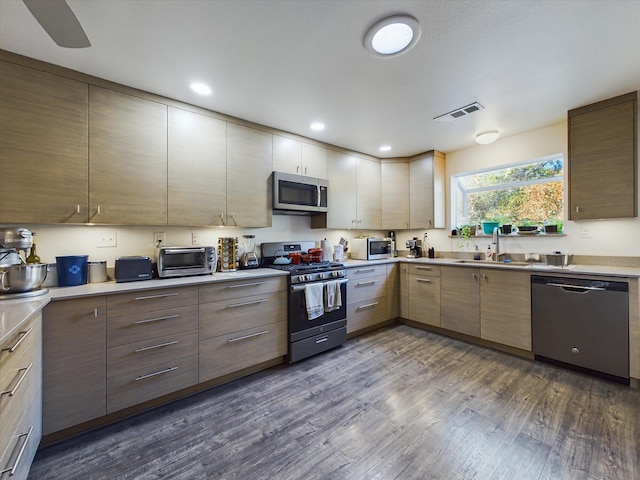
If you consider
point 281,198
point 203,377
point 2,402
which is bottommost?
point 203,377

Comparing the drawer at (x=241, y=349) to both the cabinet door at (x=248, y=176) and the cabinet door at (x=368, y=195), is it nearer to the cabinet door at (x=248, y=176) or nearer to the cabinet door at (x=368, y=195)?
the cabinet door at (x=248, y=176)

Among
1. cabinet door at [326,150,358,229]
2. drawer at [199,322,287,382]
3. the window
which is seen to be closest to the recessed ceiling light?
cabinet door at [326,150,358,229]

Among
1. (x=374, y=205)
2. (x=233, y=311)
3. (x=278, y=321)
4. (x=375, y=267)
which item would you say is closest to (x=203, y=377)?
(x=233, y=311)

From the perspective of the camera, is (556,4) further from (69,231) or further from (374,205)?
(69,231)

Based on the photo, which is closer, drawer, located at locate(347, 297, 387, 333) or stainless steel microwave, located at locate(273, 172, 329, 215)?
stainless steel microwave, located at locate(273, 172, 329, 215)

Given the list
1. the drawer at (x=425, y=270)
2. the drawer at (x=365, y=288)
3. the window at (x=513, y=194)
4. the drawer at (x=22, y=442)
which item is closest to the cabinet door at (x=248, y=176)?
the drawer at (x=365, y=288)

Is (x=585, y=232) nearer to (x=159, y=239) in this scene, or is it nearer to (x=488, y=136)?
(x=488, y=136)

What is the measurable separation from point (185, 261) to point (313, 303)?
1.24 metres

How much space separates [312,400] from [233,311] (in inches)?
37.0

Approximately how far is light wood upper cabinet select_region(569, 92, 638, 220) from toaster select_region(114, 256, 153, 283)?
395cm

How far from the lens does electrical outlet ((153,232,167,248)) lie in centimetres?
252

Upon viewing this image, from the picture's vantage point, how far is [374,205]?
4070 millimetres

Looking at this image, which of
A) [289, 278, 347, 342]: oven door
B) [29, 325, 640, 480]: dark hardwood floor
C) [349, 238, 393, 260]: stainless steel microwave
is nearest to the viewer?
[29, 325, 640, 480]: dark hardwood floor

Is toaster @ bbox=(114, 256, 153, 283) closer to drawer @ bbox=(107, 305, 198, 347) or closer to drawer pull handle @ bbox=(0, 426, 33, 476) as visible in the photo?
drawer @ bbox=(107, 305, 198, 347)
